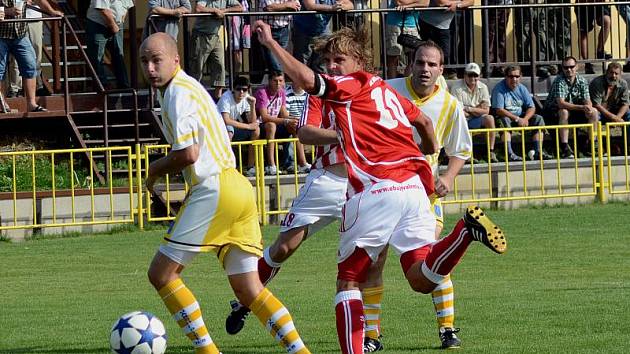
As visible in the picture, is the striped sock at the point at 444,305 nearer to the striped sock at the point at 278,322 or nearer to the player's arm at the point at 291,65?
the striped sock at the point at 278,322

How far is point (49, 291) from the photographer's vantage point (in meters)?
13.4

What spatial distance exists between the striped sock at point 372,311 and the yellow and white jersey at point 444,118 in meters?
0.97

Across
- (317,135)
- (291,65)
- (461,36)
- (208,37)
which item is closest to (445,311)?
(317,135)

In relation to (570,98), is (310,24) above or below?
above

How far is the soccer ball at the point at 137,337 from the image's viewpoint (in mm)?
8320

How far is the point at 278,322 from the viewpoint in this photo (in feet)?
27.0

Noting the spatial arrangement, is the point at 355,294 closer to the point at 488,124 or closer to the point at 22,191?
the point at 22,191

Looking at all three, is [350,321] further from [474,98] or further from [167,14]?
[167,14]

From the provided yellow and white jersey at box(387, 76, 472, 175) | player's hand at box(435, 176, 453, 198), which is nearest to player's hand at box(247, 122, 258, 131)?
yellow and white jersey at box(387, 76, 472, 175)

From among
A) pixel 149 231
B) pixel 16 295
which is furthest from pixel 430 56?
pixel 149 231

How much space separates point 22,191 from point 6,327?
27.3 ft

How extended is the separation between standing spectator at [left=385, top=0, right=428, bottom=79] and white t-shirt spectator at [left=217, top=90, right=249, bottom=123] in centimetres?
293

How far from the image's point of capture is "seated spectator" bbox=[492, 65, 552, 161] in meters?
21.4

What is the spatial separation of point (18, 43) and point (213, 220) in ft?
39.2
